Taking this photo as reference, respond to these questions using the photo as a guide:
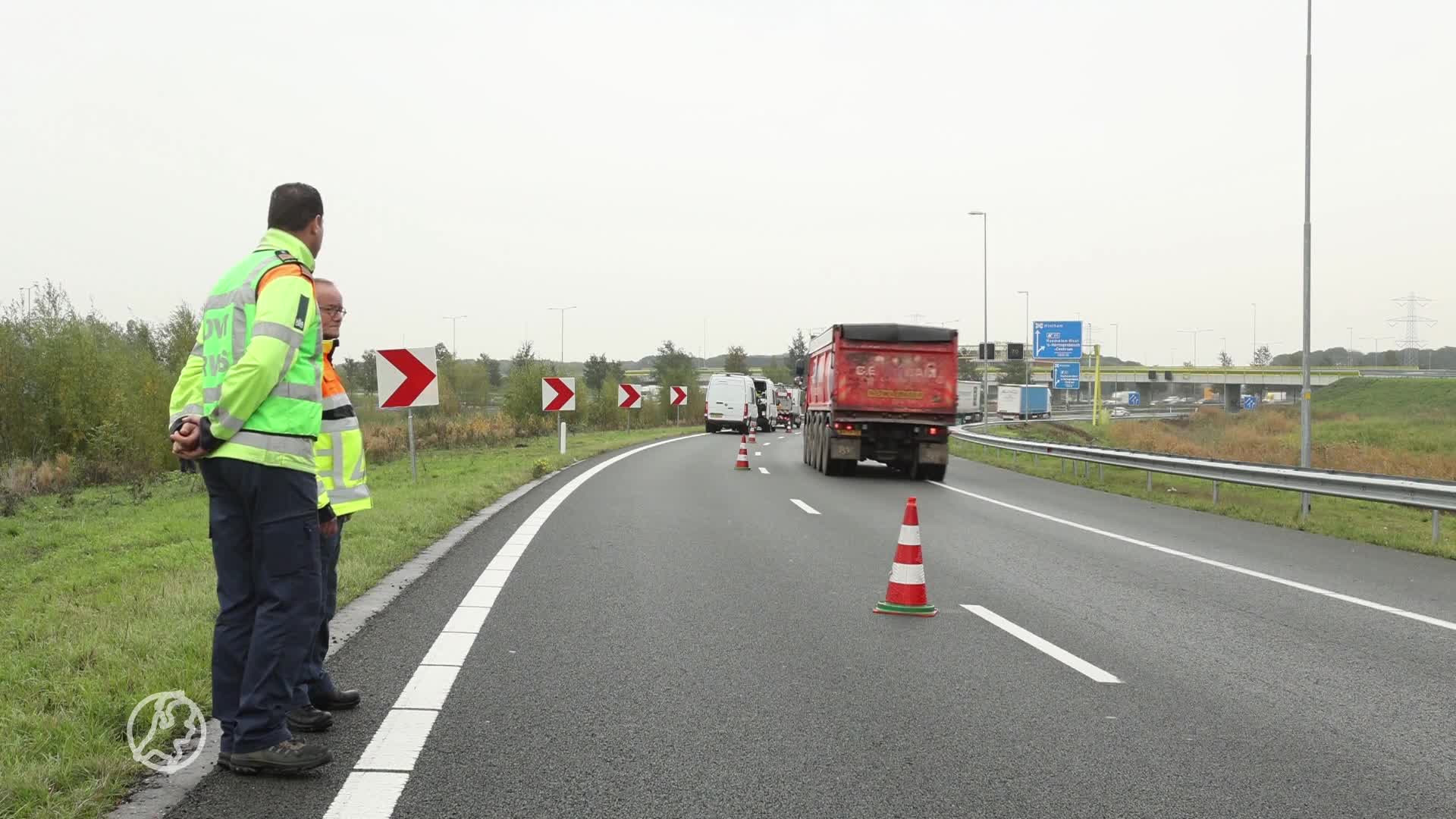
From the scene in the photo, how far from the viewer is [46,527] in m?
17.9

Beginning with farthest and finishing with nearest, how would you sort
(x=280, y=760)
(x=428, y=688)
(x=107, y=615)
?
1. (x=107, y=615)
2. (x=428, y=688)
3. (x=280, y=760)

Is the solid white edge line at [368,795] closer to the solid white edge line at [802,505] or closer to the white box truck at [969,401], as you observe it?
the solid white edge line at [802,505]

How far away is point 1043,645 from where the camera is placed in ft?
21.7

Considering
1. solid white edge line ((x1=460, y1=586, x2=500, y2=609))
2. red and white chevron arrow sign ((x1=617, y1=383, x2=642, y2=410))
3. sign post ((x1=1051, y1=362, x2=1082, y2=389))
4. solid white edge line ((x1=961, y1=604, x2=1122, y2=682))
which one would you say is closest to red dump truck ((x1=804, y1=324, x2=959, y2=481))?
solid white edge line ((x1=961, y1=604, x2=1122, y2=682))

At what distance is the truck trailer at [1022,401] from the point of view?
273 ft

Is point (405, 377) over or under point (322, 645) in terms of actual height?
over

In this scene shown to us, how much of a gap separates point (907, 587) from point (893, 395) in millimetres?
14506

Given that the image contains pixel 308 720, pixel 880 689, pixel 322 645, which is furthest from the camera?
pixel 880 689

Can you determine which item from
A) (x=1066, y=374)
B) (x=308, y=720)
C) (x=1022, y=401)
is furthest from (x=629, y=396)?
(x=1022, y=401)

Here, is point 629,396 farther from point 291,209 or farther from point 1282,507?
point 291,209

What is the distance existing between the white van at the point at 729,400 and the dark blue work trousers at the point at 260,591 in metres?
46.4

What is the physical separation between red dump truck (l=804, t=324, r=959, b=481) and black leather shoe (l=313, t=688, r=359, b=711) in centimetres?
1721

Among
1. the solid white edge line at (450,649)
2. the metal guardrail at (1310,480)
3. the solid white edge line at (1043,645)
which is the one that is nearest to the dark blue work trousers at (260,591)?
the solid white edge line at (450,649)

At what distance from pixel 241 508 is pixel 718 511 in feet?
34.8
